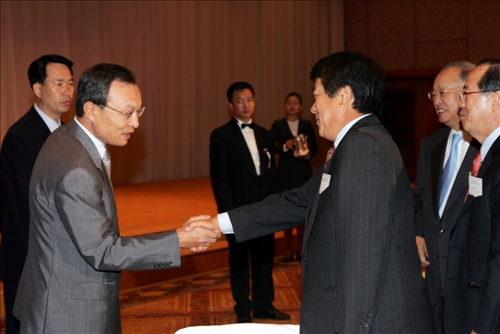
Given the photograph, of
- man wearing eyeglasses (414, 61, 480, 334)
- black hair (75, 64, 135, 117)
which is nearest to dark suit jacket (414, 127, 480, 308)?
man wearing eyeglasses (414, 61, 480, 334)

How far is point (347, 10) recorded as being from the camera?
1299 centimetres

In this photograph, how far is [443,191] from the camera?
118 inches

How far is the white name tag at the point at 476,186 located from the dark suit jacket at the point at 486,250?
0.06ft

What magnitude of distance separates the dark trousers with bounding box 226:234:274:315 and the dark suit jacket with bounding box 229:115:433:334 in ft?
8.07

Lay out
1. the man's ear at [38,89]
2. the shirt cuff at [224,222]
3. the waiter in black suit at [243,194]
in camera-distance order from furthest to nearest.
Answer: the waiter in black suit at [243,194] → the man's ear at [38,89] → the shirt cuff at [224,222]

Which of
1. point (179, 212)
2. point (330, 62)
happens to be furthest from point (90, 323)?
point (179, 212)

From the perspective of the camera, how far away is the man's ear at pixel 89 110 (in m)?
2.05

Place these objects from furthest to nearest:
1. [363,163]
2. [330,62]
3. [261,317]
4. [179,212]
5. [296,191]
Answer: [179,212] < [261,317] < [296,191] < [330,62] < [363,163]

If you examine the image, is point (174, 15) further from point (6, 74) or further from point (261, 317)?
point (261, 317)

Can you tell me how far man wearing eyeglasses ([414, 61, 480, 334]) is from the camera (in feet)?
8.96

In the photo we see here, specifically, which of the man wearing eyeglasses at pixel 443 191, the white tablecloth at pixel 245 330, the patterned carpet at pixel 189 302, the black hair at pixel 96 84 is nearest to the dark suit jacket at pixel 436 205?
the man wearing eyeglasses at pixel 443 191

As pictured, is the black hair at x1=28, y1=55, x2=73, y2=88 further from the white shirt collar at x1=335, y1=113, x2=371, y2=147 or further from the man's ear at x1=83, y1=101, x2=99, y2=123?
the white shirt collar at x1=335, y1=113, x2=371, y2=147

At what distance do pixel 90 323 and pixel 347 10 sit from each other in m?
12.0

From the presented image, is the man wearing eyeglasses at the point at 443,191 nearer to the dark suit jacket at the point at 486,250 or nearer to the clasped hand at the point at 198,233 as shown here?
the dark suit jacket at the point at 486,250
